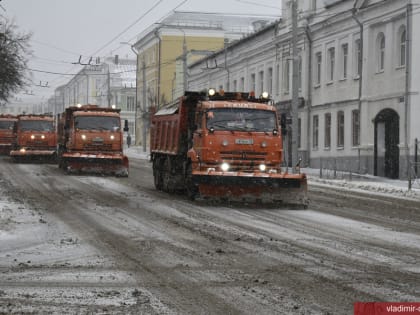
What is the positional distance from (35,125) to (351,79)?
17106mm

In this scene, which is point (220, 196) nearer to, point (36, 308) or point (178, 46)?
point (36, 308)

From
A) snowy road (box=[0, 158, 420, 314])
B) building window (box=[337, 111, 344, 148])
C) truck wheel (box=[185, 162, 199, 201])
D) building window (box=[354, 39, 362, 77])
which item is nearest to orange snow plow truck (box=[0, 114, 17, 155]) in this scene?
building window (box=[337, 111, 344, 148])

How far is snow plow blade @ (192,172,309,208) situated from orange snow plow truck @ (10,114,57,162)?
25.4 meters

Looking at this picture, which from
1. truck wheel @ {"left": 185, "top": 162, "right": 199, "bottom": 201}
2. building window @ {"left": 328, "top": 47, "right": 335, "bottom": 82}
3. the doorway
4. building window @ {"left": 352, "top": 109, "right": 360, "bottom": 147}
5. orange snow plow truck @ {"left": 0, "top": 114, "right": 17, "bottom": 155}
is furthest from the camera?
orange snow plow truck @ {"left": 0, "top": 114, "right": 17, "bottom": 155}

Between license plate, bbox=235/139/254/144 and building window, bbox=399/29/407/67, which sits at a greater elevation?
building window, bbox=399/29/407/67

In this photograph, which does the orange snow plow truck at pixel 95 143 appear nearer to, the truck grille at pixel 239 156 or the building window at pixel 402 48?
the building window at pixel 402 48

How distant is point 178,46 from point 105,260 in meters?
78.6

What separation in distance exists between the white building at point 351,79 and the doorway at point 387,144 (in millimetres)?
45

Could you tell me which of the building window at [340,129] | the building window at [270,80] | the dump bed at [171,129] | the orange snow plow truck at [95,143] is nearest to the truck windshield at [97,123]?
the orange snow plow truck at [95,143]

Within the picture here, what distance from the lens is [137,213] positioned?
17.7 metres

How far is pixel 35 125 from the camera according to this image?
146 ft

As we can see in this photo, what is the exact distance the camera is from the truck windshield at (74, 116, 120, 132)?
3447 cm

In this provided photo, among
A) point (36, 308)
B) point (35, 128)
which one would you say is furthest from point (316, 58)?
point (36, 308)

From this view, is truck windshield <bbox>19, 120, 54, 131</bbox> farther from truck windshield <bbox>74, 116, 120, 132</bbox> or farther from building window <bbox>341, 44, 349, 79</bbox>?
building window <bbox>341, 44, 349, 79</bbox>
